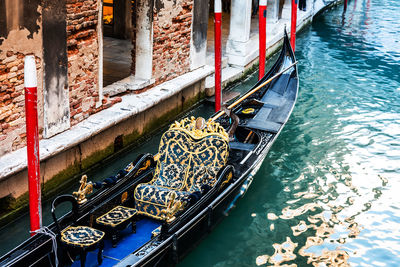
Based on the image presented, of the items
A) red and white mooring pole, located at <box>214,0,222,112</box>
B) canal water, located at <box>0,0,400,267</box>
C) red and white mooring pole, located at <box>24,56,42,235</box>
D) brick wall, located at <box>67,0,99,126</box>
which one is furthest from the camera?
red and white mooring pole, located at <box>214,0,222,112</box>

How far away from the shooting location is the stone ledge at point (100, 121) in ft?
14.3

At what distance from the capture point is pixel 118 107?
5.70m

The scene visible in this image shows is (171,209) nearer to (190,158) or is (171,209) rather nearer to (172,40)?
(190,158)

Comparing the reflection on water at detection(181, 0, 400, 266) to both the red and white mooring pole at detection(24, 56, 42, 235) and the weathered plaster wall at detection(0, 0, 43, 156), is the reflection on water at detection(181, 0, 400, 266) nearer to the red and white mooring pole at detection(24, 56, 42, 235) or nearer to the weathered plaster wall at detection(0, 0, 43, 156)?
the red and white mooring pole at detection(24, 56, 42, 235)

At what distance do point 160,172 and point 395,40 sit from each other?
9.06 meters

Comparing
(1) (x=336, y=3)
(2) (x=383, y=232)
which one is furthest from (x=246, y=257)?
(1) (x=336, y=3)

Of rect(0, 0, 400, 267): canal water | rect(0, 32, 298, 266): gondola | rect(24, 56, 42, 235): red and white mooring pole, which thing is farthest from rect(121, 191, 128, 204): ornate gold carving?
rect(24, 56, 42, 235): red and white mooring pole

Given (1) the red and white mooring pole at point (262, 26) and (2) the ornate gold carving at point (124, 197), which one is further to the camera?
(1) the red and white mooring pole at point (262, 26)

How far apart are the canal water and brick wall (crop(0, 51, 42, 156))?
66 centimetres

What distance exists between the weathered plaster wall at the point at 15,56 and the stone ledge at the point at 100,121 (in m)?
0.17

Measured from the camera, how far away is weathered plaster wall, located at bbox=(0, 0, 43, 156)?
416 centimetres

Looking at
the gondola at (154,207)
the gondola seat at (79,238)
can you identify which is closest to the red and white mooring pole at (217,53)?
the gondola at (154,207)

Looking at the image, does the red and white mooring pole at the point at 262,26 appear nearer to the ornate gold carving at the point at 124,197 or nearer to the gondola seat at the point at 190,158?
the gondola seat at the point at 190,158

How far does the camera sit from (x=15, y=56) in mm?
4309
